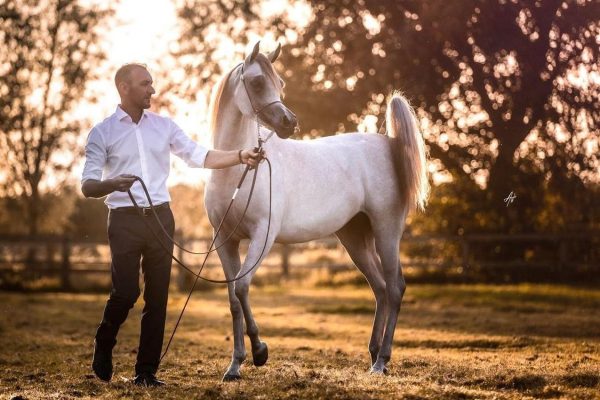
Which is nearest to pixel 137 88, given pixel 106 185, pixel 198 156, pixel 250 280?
pixel 198 156

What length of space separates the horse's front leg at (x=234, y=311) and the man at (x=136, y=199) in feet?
2.07

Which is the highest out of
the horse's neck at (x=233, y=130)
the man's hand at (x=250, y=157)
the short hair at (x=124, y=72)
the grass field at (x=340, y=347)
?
the short hair at (x=124, y=72)

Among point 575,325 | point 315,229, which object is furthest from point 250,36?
point 315,229

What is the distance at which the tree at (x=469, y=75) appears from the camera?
1357cm

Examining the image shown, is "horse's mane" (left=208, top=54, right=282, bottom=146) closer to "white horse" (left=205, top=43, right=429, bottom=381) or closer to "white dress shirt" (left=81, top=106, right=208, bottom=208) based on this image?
"white horse" (left=205, top=43, right=429, bottom=381)

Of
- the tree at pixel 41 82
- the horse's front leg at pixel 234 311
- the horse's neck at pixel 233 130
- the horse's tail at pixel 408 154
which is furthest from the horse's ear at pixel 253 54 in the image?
the tree at pixel 41 82

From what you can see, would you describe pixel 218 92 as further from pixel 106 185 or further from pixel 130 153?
pixel 106 185

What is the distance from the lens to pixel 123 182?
18.3ft

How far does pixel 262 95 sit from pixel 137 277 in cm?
170

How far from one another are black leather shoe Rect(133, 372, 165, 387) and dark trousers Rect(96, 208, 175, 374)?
0.11 ft

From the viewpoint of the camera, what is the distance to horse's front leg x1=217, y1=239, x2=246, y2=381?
6.42 metres

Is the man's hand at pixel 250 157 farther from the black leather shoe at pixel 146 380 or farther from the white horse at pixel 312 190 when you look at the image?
the black leather shoe at pixel 146 380

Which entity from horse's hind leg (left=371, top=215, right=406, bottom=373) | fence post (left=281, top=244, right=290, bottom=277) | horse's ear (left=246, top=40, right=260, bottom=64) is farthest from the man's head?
fence post (left=281, top=244, right=290, bottom=277)

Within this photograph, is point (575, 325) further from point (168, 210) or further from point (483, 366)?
point (168, 210)
